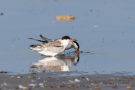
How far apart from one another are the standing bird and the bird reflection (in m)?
0.19

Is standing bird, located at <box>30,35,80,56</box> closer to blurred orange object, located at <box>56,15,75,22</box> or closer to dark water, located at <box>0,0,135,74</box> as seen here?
dark water, located at <box>0,0,135,74</box>

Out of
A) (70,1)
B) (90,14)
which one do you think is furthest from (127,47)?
(70,1)

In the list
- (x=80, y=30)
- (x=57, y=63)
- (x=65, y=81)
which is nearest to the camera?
(x=65, y=81)

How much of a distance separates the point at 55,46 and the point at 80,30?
6.82 ft

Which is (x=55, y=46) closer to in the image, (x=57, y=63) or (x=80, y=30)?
(x=57, y=63)

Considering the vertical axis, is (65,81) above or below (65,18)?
below

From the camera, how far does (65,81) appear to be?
1419 cm

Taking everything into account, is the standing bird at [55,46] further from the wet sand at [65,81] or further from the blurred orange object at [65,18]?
the blurred orange object at [65,18]

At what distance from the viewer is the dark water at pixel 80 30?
1631 cm

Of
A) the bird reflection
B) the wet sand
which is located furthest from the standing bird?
the wet sand

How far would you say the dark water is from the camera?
53.5ft

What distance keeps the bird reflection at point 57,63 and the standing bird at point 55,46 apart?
0.19m

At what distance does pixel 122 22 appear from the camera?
21.1 m

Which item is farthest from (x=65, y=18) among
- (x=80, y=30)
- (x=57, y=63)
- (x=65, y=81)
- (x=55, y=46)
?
(x=65, y=81)
